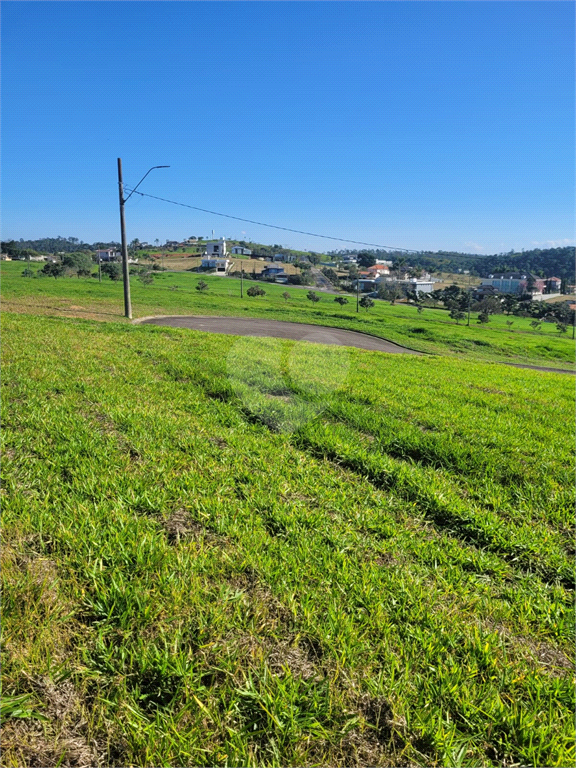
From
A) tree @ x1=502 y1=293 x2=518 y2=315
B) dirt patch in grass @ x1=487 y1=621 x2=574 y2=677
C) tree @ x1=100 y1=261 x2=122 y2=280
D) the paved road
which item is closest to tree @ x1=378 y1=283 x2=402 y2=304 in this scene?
tree @ x1=502 y1=293 x2=518 y2=315

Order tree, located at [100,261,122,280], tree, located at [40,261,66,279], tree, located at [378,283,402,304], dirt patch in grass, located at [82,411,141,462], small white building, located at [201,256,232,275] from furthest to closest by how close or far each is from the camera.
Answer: small white building, located at [201,256,232,275]
tree, located at [378,283,402,304]
tree, located at [100,261,122,280]
tree, located at [40,261,66,279]
dirt patch in grass, located at [82,411,141,462]

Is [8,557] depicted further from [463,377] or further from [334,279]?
[334,279]

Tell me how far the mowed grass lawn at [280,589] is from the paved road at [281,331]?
Answer: 42.2 ft

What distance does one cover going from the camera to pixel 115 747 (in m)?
1.75

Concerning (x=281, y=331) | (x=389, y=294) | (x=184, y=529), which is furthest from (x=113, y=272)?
(x=184, y=529)

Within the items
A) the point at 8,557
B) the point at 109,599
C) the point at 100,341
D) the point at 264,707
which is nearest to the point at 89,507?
the point at 8,557

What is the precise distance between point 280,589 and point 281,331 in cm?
1911

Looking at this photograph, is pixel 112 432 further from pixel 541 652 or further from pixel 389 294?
pixel 389 294

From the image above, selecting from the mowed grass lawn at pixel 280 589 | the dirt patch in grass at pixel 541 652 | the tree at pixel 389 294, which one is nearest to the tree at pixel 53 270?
the tree at pixel 389 294

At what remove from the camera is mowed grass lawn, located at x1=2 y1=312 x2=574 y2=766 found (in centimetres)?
184

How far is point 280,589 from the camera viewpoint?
8.55 ft

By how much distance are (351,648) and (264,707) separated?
54 cm

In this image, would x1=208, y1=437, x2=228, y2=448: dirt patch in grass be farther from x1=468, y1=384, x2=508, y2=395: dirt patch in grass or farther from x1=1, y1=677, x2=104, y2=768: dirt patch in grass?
x1=468, y1=384, x2=508, y2=395: dirt patch in grass

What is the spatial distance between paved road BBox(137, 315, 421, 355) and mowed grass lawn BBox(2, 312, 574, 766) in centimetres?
1287
